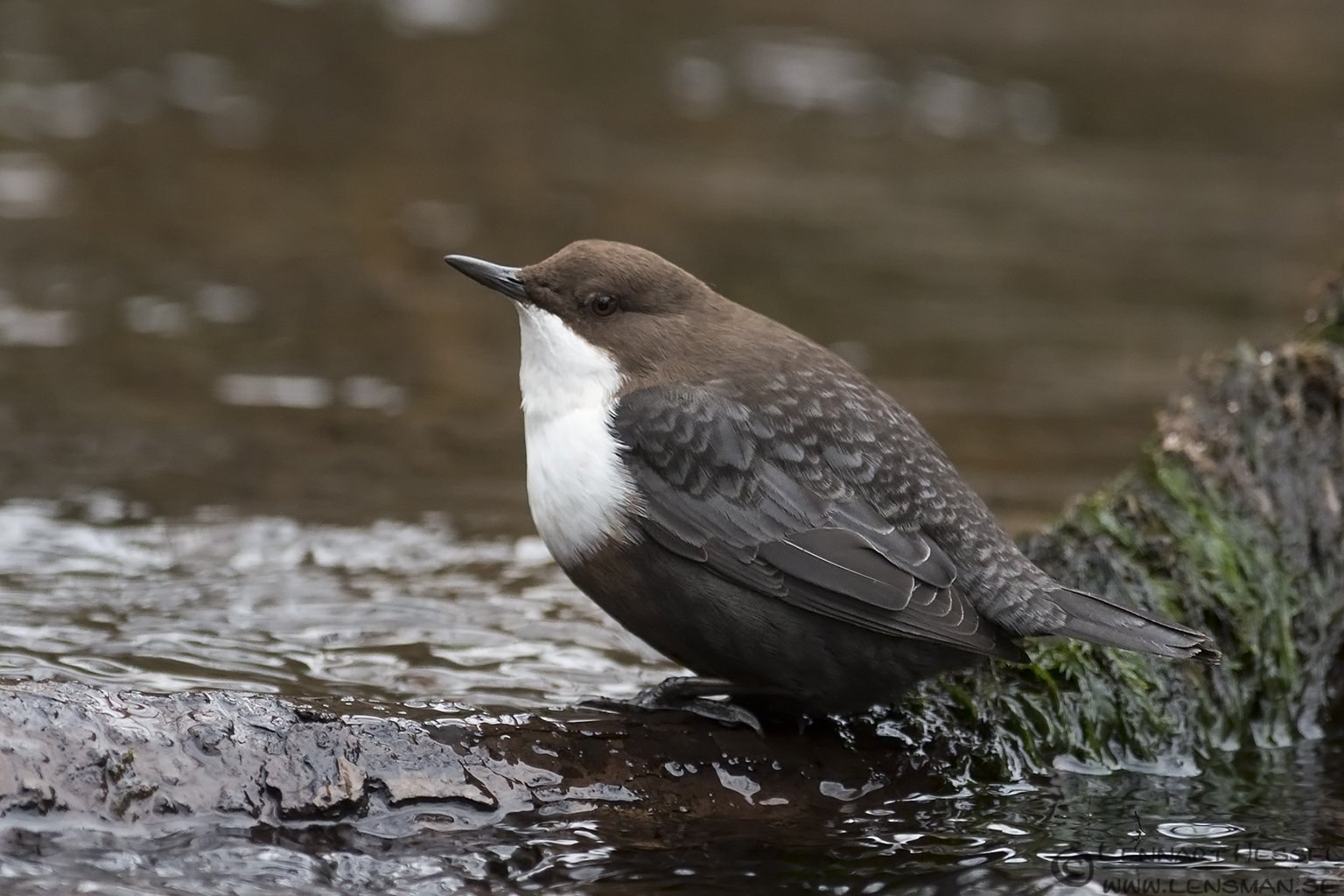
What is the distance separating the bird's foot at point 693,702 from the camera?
4.04 m

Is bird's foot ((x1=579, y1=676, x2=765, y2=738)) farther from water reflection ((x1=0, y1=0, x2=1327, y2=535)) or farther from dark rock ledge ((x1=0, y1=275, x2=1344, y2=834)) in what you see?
water reflection ((x1=0, y1=0, x2=1327, y2=535))

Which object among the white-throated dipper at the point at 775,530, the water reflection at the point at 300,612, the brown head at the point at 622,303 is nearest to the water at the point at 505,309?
the water reflection at the point at 300,612

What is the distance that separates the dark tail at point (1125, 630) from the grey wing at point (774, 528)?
0.59 ft

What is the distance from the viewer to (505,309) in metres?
9.45

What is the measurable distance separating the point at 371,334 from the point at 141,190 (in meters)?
2.73

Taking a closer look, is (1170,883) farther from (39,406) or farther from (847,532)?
(39,406)

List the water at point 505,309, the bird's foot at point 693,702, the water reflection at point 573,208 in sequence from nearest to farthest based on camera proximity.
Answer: the water at point 505,309 → the bird's foot at point 693,702 → the water reflection at point 573,208

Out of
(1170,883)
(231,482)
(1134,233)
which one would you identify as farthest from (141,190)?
(1170,883)

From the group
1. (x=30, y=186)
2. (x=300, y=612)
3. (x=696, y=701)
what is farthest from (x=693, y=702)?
(x=30, y=186)

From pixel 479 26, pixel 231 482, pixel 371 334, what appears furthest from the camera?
pixel 479 26

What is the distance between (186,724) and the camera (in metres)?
3.51

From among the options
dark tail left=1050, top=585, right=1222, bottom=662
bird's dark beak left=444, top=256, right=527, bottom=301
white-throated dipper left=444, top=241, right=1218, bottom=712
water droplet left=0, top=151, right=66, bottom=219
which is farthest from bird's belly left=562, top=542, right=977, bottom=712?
water droplet left=0, top=151, right=66, bottom=219

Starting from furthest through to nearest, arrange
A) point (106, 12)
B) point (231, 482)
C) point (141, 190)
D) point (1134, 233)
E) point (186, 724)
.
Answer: point (106, 12) → point (1134, 233) → point (141, 190) → point (231, 482) → point (186, 724)

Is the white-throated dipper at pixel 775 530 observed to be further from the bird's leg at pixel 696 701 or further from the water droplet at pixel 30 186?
the water droplet at pixel 30 186
